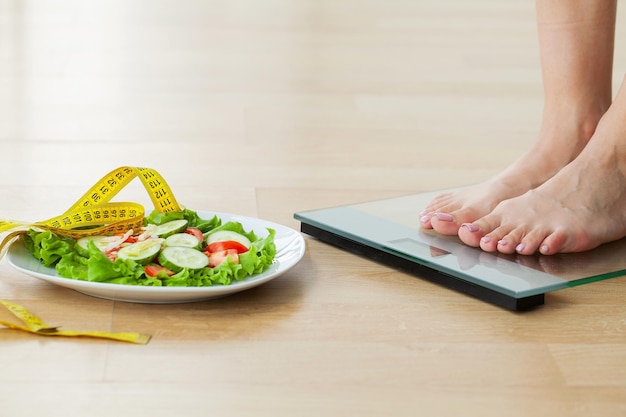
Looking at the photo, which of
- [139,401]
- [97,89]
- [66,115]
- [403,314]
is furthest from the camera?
[97,89]

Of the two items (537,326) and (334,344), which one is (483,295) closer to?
(537,326)

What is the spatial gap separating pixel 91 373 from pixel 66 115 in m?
1.42

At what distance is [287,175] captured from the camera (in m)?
2.05

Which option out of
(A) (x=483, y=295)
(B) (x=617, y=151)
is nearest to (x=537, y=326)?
(A) (x=483, y=295)

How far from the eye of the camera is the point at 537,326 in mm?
1325

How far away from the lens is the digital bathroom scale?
1.39 m

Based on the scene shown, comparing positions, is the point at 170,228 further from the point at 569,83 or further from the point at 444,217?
the point at 569,83

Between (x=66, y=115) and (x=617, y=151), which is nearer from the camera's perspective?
(x=617, y=151)

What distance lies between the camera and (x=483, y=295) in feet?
4.58

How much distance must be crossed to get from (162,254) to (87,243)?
0.10 metres

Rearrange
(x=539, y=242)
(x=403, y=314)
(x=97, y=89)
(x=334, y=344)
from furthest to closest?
(x=97, y=89), (x=539, y=242), (x=403, y=314), (x=334, y=344)

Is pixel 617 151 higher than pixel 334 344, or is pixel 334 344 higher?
pixel 617 151

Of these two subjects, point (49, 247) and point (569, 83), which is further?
point (569, 83)

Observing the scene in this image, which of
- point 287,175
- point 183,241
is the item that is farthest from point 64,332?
point 287,175
